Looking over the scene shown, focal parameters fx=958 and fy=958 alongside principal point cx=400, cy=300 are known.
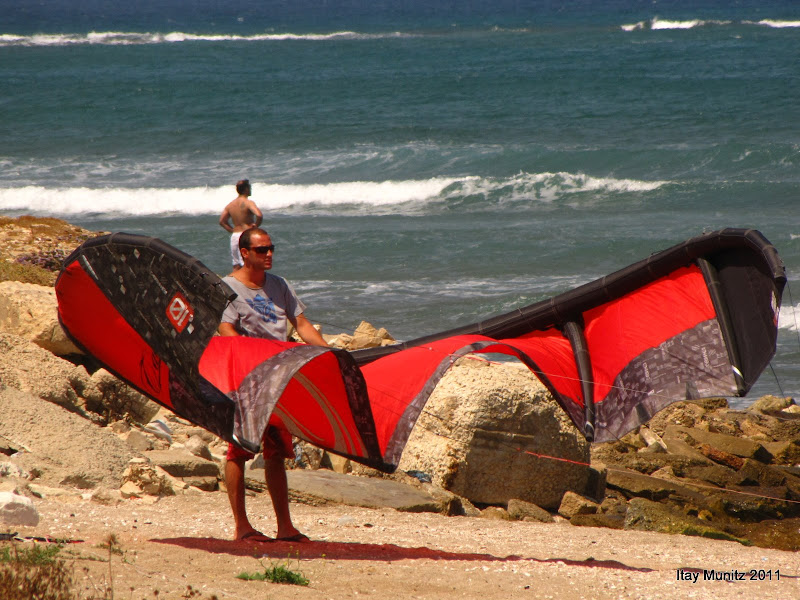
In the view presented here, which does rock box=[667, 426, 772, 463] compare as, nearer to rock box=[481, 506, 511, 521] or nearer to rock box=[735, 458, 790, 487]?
rock box=[735, 458, 790, 487]

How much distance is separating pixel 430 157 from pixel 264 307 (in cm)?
2362

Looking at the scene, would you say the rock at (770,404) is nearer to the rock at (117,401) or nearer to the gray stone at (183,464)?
the gray stone at (183,464)

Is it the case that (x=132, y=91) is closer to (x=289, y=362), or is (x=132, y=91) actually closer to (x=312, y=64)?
(x=312, y=64)

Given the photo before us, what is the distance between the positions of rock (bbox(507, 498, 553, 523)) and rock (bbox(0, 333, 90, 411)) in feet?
12.2

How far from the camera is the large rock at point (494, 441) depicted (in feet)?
25.4

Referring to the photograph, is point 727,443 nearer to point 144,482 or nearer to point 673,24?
point 144,482

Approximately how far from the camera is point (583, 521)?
735 cm

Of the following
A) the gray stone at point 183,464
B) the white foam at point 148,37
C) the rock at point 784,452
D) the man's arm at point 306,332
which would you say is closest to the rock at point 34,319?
the gray stone at point 183,464

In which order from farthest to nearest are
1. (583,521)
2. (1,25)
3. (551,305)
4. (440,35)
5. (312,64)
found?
(1,25), (440,35), (312,64), (583,521), (551,305)

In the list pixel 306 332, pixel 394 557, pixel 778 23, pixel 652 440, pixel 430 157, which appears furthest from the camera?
pixel 778 23

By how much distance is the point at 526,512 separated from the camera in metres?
7.55

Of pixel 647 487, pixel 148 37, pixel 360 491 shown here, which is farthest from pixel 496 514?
pixel 148 37

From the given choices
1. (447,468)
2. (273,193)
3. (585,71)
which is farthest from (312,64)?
(447,468)

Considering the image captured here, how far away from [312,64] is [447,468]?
44909 mm
